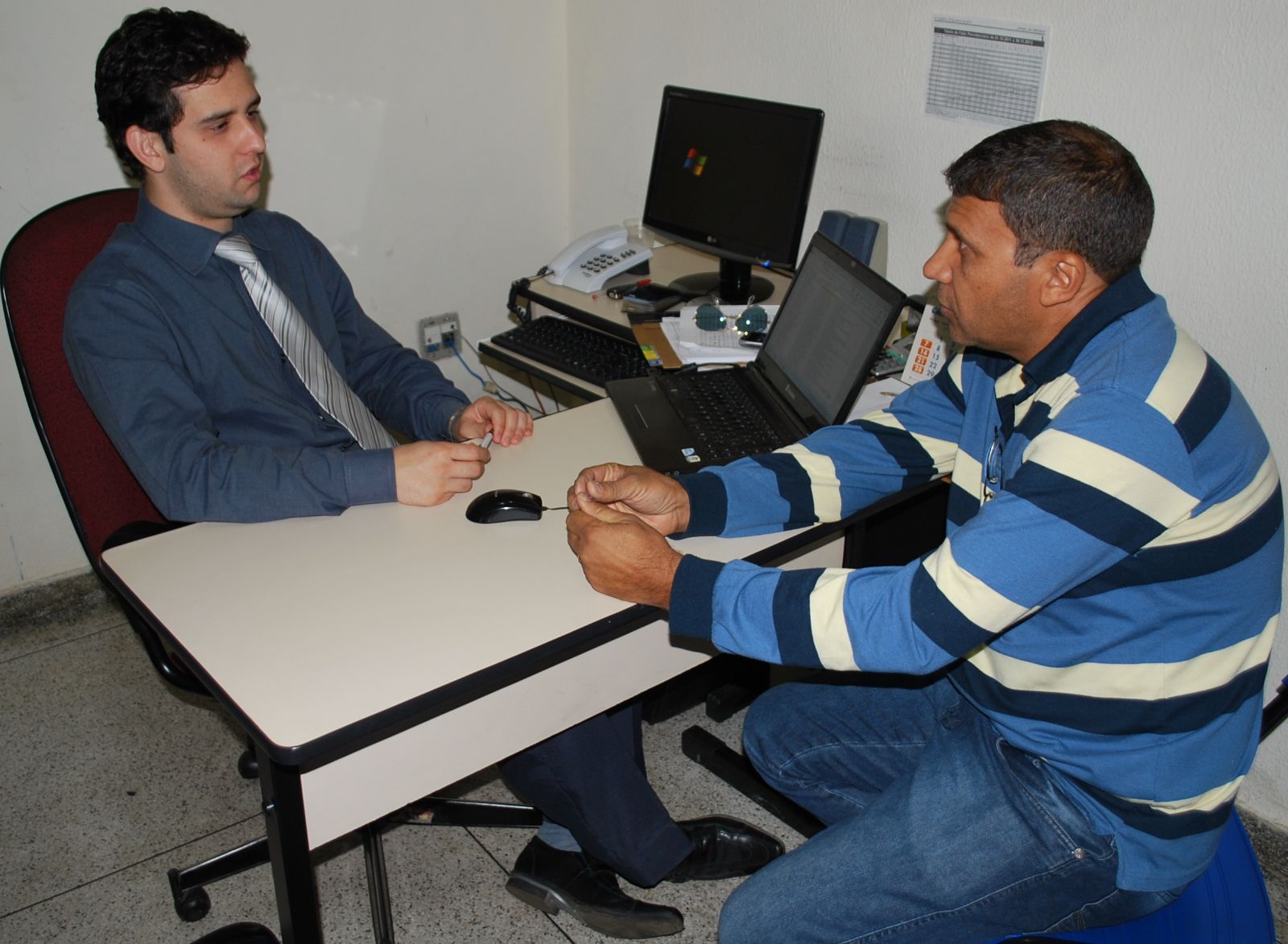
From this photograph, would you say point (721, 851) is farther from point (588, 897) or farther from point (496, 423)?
point (496, 423)

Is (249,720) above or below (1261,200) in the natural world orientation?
below

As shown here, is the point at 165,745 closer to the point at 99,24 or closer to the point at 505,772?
the point at 505,772

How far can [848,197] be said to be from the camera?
101 inches

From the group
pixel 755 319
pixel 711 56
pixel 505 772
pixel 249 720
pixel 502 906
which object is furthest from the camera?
pixel 711 56

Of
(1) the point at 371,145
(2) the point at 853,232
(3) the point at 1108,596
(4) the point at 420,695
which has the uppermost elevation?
Answer: (1) the point at 371,145

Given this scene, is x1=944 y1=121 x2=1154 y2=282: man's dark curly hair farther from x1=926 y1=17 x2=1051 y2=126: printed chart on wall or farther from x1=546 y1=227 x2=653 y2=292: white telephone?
x1=546 y1=227 x2=653 y2=292: white telephone

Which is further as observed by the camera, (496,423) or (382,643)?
(496,423)

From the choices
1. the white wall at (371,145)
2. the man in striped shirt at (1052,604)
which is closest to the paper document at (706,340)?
the man in striped shirt at (1052,604)

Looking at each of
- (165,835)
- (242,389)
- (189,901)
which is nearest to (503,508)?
(242,389)

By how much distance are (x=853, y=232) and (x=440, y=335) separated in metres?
1.33

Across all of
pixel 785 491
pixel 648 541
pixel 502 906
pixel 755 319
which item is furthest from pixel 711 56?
pixel 502 906

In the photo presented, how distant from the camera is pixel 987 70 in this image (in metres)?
2.18

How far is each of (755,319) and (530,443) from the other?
0.64 m

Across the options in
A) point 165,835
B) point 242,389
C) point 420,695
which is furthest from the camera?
point 165,835
